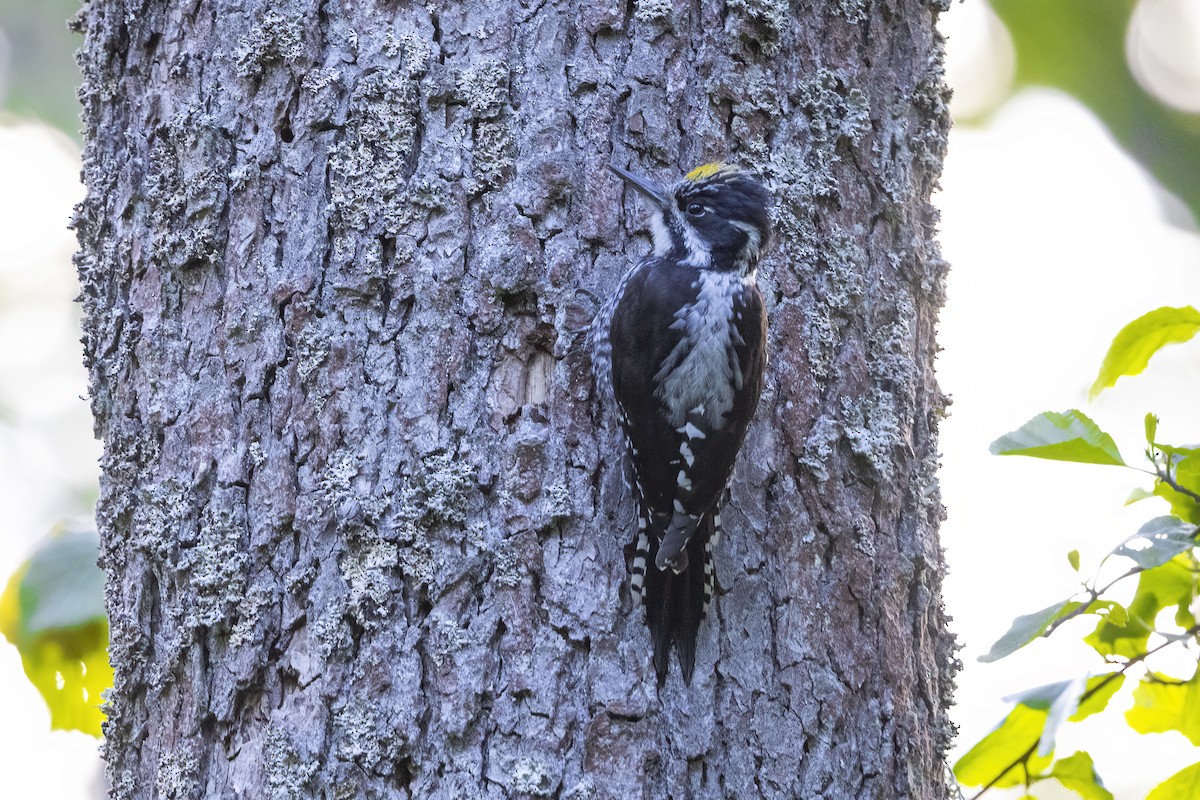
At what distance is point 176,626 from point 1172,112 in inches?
197

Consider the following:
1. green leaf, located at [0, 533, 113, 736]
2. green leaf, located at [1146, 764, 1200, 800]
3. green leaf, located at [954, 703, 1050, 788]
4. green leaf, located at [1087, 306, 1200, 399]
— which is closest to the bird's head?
green leaf, located at [1087, 306, 1200, 399]

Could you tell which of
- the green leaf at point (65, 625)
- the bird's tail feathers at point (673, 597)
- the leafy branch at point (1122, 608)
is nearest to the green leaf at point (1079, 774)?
the leafy branch at point (1122, 608)

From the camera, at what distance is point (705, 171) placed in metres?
2.31

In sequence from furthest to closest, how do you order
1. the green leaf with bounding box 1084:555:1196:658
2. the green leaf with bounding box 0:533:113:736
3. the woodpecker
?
the green leaf with bounding box 0:533:113:736, the woodpecker, the green leaf with bounding box 1084:555:1196:658

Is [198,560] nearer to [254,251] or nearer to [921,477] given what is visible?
[254,251]

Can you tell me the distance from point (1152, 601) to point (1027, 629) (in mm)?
292

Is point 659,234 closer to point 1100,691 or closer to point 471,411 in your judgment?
point 471,411

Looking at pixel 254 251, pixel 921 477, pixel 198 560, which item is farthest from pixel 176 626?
pixel 921 477

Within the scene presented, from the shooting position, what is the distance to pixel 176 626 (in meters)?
2.11

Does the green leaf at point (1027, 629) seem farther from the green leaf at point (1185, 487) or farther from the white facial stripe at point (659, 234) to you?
the white facial stripe at point (659, 234)

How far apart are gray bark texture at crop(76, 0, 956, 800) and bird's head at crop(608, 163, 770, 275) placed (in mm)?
54

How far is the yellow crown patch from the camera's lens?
2305 millimetres

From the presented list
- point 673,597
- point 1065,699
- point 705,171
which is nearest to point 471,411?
point 673,597

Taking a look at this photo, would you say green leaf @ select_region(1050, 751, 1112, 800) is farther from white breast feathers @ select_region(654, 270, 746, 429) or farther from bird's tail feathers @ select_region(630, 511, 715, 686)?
white breast feathers @ select_region(654, 270, 746, 429)
